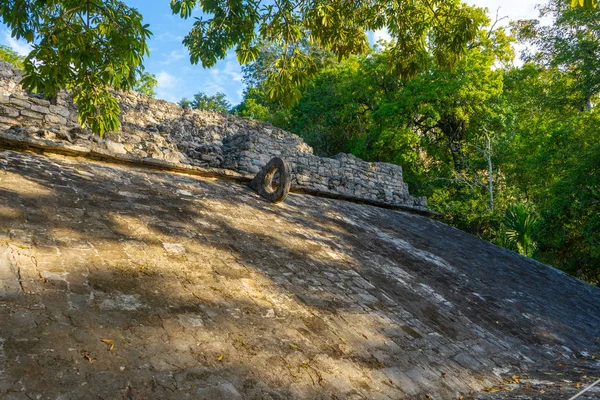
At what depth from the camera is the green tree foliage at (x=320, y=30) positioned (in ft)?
17.4

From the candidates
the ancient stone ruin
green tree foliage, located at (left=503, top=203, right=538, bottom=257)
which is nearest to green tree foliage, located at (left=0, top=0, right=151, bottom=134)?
the ancient stone ruin

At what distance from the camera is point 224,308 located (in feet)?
8.70

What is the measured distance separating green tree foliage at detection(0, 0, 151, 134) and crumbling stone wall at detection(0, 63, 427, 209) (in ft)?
2.75

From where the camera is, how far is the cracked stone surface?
189 cm

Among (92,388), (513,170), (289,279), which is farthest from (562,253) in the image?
(92,388)

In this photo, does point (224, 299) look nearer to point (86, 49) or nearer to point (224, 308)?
point (224, 308)

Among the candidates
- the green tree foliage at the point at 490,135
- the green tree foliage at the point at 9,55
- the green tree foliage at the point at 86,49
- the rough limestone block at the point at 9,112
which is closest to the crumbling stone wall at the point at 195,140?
the rough limestone block at the point at 9,112

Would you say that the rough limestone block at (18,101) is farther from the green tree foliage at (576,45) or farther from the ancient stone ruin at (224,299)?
the green tree foliage at (576,45)

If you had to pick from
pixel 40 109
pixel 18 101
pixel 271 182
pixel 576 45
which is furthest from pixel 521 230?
pixel 18 101

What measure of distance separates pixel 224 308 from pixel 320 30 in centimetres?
438

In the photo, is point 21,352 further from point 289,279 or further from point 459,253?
point 459,253

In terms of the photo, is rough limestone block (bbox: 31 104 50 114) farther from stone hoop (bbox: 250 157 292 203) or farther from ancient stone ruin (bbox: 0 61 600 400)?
stone hoop (bbox: 250 157 292 203)

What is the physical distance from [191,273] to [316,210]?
4032mm

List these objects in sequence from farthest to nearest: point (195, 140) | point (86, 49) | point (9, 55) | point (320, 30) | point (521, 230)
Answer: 1. point (9, 55)
2. point (521, 230)
3. point (195, 140)
4. point (320, 30)
5. point (86, 49)
